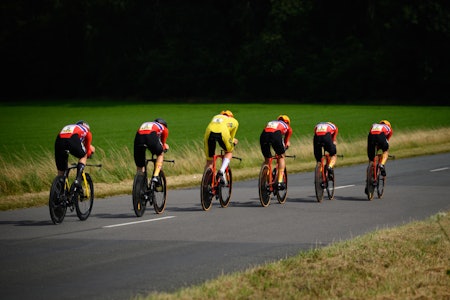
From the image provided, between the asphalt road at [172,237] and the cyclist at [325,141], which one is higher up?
the cyclist at [325,141]

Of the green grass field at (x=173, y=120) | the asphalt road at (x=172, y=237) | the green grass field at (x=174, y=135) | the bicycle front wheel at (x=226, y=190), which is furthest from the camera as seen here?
the green grass field at (x=173, y=120)

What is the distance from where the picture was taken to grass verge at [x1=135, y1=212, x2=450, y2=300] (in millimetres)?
8086

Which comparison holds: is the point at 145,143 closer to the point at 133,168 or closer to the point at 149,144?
the point at 149,144

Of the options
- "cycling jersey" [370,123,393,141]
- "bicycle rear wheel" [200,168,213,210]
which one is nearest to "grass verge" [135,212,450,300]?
"bicycle rear wheel" [200,168,213,210]

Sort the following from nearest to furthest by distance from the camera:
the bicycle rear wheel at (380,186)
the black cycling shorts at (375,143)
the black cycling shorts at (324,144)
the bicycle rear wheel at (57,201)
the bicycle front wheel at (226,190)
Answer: the bicycle rear wheel at (57,201) → the bicycle front wheel at (226,190) → the black cycling shorts at (324,144) → the black cycling shorts at (375,143) → the bicycle rear wheel at (380,186)

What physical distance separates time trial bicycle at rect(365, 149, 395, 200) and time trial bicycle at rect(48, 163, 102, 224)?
633cm

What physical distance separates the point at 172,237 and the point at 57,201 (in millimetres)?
2266

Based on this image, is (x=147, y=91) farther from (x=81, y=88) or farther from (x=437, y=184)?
(x=437, y=184)

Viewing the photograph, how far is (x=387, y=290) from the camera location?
827 cm

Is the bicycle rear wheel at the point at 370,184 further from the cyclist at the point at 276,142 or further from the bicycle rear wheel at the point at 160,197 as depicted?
the bicycle rear wheel at the point at 160,197

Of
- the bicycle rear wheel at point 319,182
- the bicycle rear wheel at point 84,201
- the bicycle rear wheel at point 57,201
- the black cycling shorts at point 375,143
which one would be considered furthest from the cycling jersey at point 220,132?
the black cycling shorts at point 375,143

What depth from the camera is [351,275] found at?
352 inches

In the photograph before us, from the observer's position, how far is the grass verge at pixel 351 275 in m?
8.09

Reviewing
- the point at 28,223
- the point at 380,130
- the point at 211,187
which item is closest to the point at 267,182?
the point at 211,187
